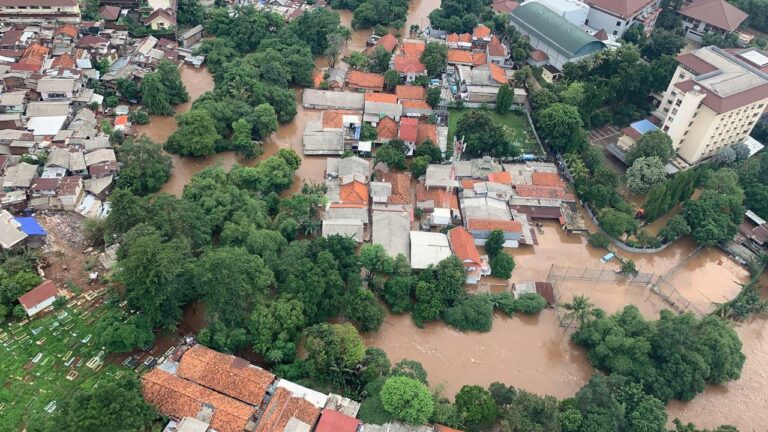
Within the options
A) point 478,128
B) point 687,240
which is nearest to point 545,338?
point 687,240

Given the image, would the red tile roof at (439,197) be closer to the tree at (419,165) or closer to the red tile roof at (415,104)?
the tree at (419,165)

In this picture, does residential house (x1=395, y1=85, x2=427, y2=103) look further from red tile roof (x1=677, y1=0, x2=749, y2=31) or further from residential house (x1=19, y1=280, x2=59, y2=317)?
red tile roof (x1=677, y1=0, x2=749, y2=31)

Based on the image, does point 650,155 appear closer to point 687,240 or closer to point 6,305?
point 687,240

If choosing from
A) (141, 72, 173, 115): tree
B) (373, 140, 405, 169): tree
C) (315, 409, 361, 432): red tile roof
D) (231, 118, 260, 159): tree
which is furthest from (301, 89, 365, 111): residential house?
(315, 409, 361, 432): red tile roof

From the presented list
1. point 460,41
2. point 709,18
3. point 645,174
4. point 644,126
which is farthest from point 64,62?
point 709,18

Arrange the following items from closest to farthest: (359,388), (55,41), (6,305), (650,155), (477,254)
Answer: (359,388) → (6,305) → (477,254) → (650,155) → (55,41)

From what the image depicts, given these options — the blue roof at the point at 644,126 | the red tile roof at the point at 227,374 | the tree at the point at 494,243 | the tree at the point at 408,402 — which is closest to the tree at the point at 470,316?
the tree at the point at 494,243
